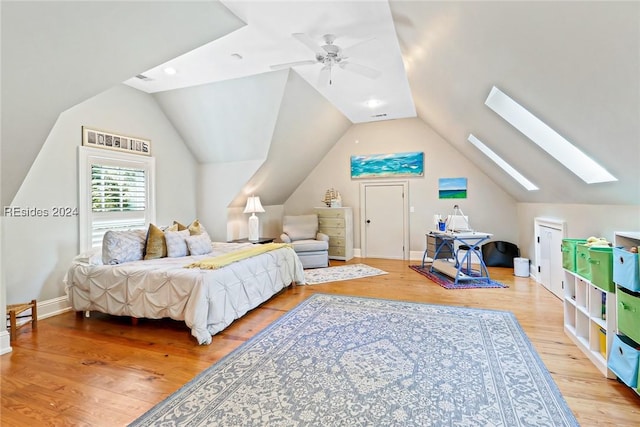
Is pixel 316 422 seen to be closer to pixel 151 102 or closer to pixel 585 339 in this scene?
pixel 585 339

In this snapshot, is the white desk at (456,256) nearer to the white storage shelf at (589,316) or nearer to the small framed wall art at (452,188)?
the small framed wall art at (452,188)

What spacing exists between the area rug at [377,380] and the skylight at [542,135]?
169 cm

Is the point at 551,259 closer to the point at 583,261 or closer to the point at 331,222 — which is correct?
the point at 583,261

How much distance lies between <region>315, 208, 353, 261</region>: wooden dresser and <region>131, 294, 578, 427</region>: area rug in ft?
11.0

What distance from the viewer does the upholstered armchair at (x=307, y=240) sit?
19.1ft

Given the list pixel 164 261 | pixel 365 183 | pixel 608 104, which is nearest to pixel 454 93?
pixel 608 104

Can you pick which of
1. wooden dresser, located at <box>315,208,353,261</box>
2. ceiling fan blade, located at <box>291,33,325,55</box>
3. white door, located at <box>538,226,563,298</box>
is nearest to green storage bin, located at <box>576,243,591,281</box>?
white door, located at <box>538,226,563,298</box>

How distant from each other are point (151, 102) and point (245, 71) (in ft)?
6.20

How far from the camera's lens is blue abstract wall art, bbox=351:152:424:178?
21.3ft

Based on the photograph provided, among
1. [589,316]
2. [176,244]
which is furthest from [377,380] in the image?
[176,244]

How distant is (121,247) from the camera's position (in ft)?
11.7

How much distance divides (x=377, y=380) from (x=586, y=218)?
9.88ft

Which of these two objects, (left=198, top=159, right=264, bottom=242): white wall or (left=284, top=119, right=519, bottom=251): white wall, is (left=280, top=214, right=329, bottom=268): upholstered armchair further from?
(left=198, top=159, right=264, bottom=242): white wall

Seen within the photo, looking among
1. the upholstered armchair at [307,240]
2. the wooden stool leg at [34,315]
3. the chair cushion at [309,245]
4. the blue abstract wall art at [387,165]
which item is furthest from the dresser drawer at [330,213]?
the wooden stool leg at [34,315]
